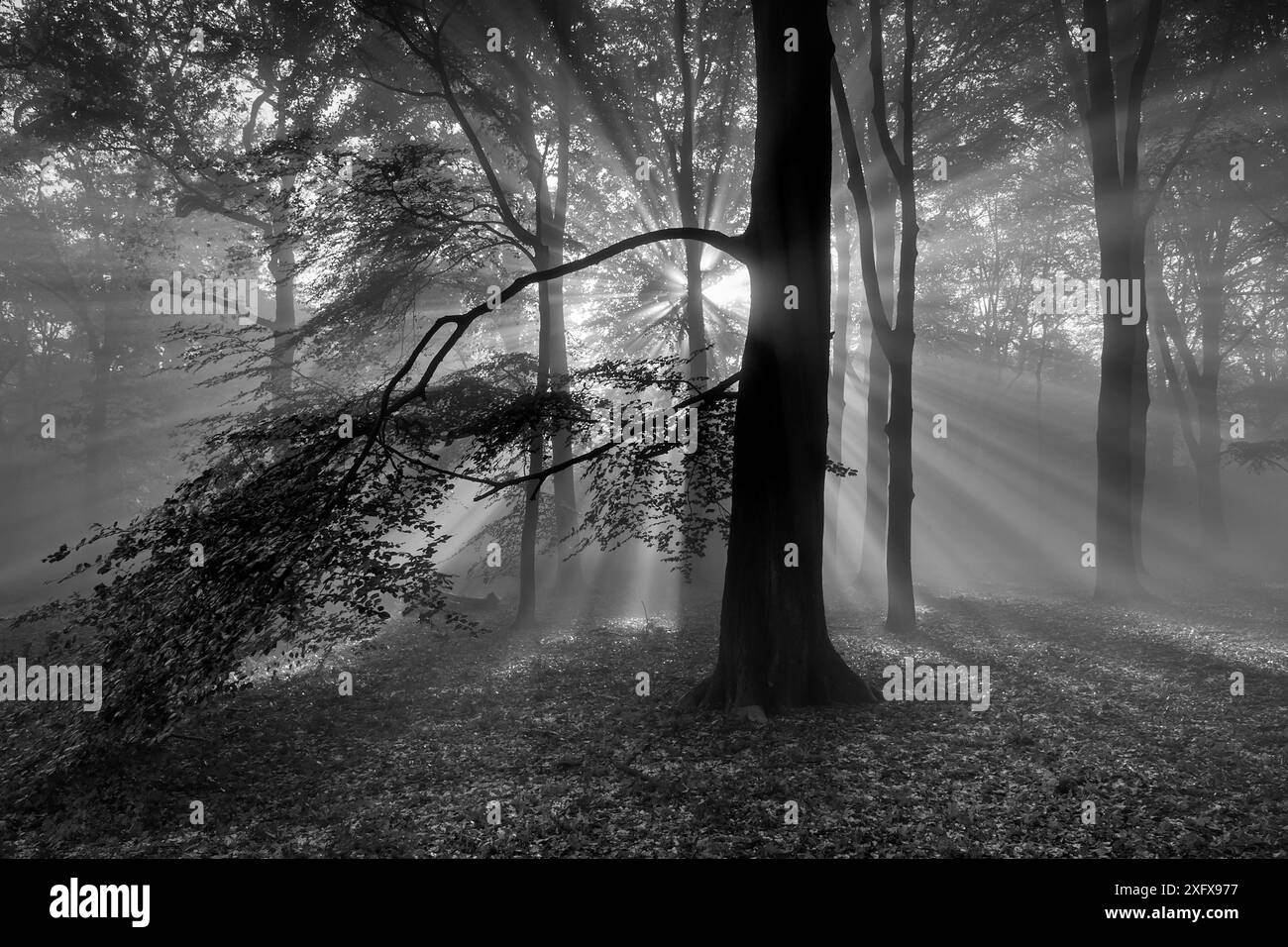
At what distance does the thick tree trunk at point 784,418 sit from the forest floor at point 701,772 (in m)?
0.64

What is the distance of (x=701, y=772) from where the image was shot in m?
7.09

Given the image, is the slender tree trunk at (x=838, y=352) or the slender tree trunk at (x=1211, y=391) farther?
the slender tree trunk at (x=1211, y=391)

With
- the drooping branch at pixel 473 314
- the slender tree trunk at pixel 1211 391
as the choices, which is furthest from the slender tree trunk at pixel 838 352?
the drooping branch at pixel 473 314

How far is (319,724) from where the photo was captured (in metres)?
9.60

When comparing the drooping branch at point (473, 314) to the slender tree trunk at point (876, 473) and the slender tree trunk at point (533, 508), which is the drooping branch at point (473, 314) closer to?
the slender tree trunk at point (533, 508)

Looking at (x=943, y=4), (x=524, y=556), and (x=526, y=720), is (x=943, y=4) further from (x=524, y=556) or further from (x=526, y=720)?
(x=526, y=720)

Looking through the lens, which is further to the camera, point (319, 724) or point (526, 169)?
point (526, 169)

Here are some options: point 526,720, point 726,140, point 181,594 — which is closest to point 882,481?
point 726,140

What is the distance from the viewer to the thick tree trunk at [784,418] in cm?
866

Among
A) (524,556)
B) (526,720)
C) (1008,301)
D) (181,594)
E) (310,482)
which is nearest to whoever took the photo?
(181,594)

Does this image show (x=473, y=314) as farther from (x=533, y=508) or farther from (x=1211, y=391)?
(x=1211, y=391)

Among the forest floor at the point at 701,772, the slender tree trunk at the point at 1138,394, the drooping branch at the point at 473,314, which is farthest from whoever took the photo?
the slender tree trunk at the point at 1138,394
